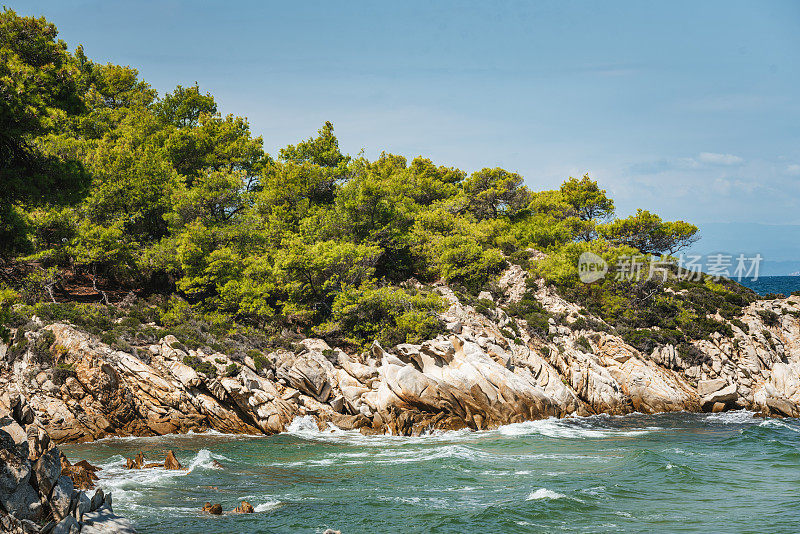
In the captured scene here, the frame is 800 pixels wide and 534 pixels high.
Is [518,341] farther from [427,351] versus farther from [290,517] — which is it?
[290,517]

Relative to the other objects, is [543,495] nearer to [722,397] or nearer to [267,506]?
[267,506]

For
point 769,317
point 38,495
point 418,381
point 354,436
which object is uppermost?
point 769,317

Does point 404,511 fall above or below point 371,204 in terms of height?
below

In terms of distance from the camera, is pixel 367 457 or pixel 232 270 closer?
pixel 367 457

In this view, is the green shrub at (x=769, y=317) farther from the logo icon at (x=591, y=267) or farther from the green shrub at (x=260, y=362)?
the green shrub at (x=260, y=362)

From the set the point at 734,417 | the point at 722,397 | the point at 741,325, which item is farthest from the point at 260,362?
the point at 741,325

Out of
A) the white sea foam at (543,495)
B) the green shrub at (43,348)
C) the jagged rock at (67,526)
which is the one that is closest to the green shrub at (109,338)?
the green shrub at (43,348)

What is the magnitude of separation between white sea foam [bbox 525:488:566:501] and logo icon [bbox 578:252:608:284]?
97.4 ft

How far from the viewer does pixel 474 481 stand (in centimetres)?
1859

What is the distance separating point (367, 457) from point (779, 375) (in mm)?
28559

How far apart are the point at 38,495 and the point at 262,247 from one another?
27279mm

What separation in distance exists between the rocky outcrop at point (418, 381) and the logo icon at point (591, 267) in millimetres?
5999

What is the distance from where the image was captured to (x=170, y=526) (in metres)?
13.7

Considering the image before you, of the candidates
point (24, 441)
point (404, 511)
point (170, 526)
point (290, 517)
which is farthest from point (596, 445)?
point (24, 441)
